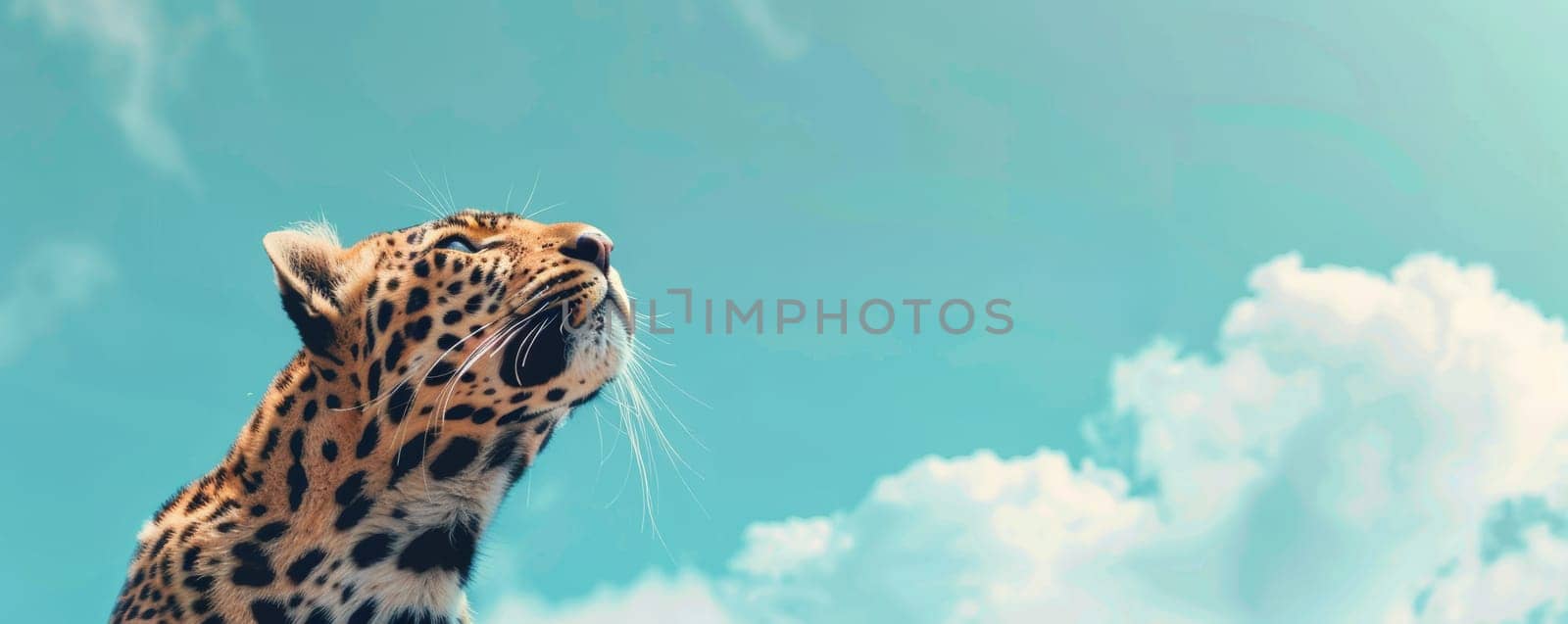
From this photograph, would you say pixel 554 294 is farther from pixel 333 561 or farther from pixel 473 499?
pixel 333 561

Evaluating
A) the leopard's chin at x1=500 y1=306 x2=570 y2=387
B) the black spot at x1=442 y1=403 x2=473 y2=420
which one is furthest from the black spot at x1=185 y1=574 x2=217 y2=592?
the leopard's chin at x1=500 y1=306 x2=570 y2=387

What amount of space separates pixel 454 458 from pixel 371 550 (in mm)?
755

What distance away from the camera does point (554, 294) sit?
8.61 m

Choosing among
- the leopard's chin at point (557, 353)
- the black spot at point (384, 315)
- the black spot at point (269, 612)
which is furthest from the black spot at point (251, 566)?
the leopard's chin at point (557, 353)

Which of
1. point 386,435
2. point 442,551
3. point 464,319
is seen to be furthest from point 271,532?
point 464,319

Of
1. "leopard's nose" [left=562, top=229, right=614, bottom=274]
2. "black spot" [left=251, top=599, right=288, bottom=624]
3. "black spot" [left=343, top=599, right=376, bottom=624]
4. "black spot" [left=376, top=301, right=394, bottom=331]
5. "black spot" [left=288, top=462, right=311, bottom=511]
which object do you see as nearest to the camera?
"black spot" [left=251, top=599, right=288, bottom=624]

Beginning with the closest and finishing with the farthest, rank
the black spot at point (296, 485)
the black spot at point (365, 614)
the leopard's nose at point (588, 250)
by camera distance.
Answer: the black spot at point (365, 614) < the black spot at point (296, 485) < the leopard's nose at point (588, 250)

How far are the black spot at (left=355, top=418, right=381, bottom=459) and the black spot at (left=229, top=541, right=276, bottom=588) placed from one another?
0.85 meters

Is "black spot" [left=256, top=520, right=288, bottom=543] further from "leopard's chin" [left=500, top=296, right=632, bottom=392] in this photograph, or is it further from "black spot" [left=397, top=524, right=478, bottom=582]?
"leopard's chin" [left=500, top=296, right=632, bottom=392]

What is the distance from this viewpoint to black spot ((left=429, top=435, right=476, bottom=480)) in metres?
8.47

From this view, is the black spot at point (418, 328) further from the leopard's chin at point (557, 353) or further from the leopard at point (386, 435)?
the leopard's chin at point (557, 353)

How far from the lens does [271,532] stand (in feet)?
27.4

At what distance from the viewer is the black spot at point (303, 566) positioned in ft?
27.0

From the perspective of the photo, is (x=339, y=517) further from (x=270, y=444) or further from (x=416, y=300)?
(x=416, y=300)
